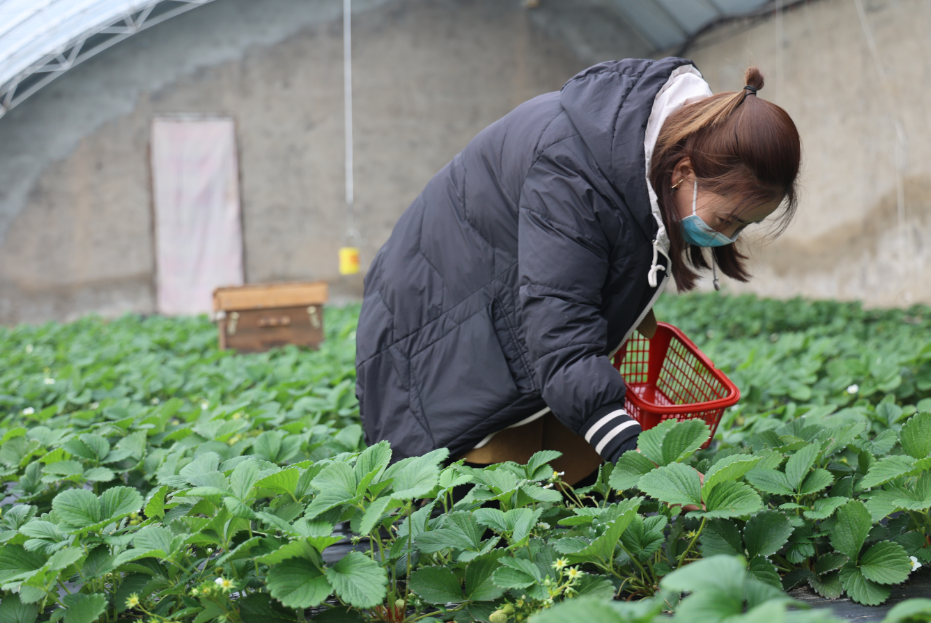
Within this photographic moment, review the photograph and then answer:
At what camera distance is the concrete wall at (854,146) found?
649 centimetres

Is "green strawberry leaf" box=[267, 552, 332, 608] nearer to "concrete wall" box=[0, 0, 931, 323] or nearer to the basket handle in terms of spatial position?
the basket handle

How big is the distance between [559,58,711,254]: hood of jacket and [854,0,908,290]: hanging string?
6.42 metres

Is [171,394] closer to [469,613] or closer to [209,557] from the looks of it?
[209,557]

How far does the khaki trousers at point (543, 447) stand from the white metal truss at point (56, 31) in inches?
276

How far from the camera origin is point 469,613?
1.01m

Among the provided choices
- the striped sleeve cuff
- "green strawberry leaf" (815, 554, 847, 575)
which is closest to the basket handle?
the striped sleeve cuff

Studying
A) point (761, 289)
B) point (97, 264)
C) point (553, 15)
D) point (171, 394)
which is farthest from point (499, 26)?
point (171, 394)

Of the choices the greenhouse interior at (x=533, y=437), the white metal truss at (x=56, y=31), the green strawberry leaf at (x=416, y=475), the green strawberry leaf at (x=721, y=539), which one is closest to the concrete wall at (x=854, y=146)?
the greenhouse interior at (x=533, y=437)

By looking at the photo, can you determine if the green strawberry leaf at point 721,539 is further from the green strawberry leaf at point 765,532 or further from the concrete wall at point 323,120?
the concrete wall at point 323,120

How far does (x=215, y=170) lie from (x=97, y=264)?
6.44ft

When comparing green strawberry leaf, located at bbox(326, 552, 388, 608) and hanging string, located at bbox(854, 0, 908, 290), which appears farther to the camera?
hanging string, located at bbox(854, 0, 908, 290)

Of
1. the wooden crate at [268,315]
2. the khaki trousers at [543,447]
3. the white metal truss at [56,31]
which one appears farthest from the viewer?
the white metal truss at [56,31]

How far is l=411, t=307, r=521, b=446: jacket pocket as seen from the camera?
4.95 feet

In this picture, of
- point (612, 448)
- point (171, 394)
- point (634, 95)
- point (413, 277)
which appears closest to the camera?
point (612, 448)
